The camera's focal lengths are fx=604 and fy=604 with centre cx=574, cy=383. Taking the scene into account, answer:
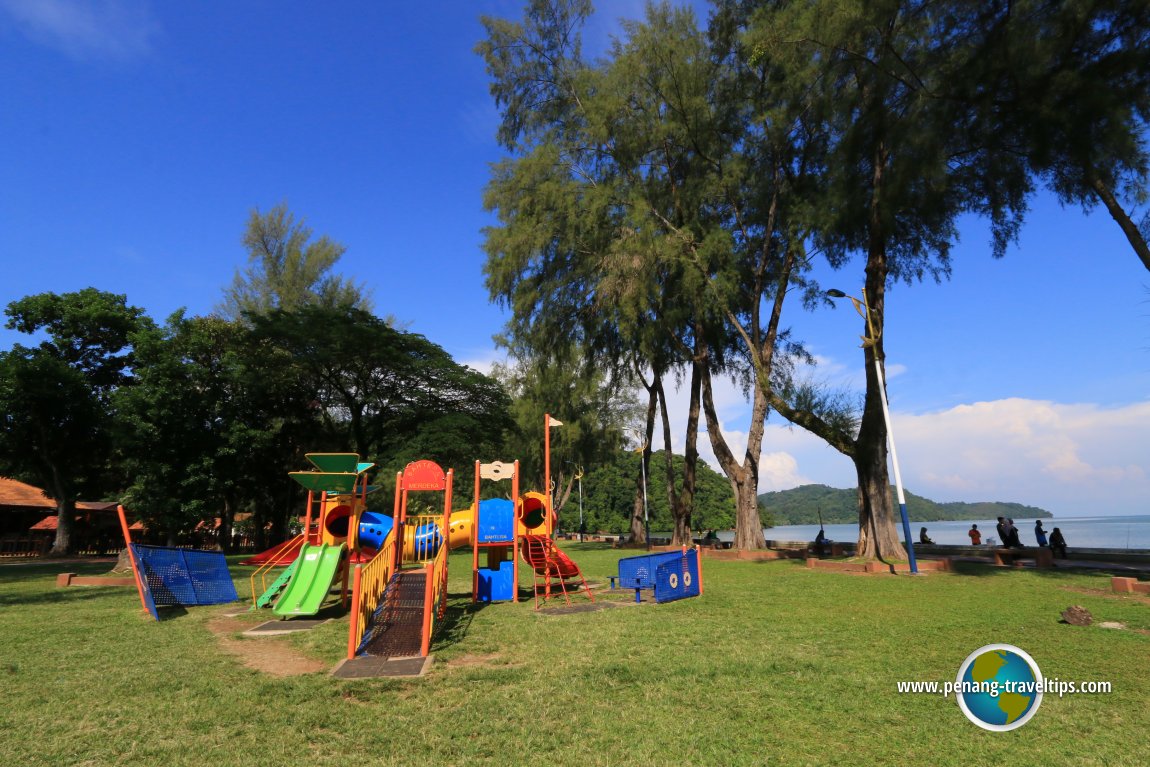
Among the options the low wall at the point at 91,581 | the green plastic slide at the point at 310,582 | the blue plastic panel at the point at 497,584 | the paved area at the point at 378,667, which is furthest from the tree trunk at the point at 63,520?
the paved area at the point at 378,667

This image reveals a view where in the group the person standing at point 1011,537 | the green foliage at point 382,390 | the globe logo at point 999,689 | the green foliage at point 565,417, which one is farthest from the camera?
the green foliage at point 565,417

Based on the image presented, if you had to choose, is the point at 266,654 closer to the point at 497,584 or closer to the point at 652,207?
the point at 497,584

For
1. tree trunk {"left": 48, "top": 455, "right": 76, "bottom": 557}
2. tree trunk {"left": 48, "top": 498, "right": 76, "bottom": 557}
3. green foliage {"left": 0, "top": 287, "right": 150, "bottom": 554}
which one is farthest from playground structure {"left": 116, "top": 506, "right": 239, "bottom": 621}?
tree trunk {"left": 48, "top": 498, "right": 76, "bottom": 557}

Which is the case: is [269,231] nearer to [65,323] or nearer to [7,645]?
[65,323]

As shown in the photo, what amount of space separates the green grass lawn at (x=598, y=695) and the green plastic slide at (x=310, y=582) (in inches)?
49.9

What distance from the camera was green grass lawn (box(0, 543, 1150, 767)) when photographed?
4.18 meters

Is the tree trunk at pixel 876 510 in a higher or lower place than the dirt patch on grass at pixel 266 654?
higher

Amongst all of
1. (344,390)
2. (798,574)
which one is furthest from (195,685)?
(344,390)

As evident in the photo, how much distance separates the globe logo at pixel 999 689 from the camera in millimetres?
4785

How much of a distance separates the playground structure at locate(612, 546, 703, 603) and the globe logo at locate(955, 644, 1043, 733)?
593cm

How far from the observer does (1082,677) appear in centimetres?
569

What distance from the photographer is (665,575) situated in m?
11.4

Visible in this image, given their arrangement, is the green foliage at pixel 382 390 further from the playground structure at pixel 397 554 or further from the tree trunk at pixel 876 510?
the tree trunk at pixel 876 510

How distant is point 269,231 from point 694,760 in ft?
127
